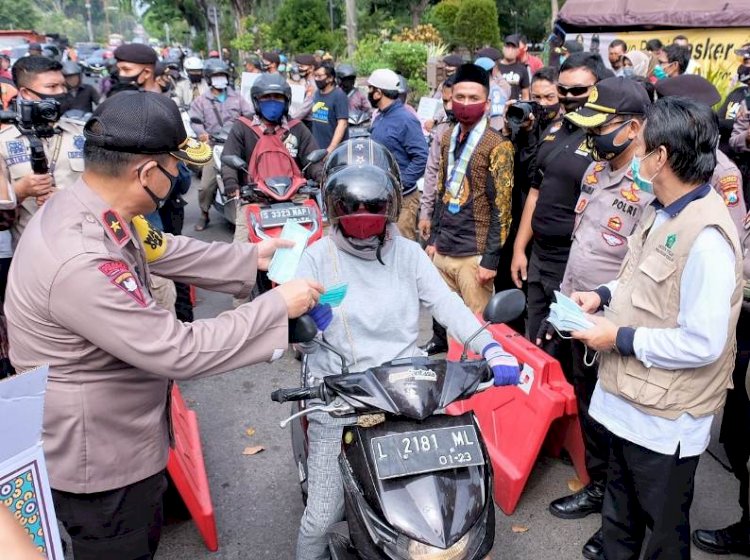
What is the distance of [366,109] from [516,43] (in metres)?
2.49

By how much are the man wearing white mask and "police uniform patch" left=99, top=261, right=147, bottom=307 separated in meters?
6.59

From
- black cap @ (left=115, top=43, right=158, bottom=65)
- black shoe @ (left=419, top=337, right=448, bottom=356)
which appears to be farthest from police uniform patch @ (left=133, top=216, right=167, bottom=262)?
black cap @ (left=115, top=43, right=158, bottom=65)

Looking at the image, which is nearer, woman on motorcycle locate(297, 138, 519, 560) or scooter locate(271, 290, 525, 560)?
scooter locate(271, 290, 525, 560)

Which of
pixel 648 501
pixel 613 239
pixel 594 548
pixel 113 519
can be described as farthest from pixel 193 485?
pixel 613 239

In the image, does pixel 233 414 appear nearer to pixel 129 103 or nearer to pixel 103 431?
pixel 103 431

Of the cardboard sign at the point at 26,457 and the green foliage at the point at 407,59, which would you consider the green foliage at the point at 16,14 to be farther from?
the cardboard sign at the point at 26,457

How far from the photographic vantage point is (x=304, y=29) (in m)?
23.0

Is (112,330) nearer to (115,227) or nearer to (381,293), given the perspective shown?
(115,227)

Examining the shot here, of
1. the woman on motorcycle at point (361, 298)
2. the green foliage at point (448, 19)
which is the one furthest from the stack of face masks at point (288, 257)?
the green foliage at point (448, 19)

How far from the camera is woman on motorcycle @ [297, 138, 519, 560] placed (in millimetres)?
2475

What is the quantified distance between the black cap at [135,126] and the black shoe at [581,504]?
2.62 metres

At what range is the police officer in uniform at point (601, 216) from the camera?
3.11m

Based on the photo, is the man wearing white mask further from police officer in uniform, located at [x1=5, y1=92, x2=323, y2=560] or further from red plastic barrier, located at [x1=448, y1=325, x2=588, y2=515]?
police officer in uniform, located at [x1=5, y1=92, x2=323, y2=560]

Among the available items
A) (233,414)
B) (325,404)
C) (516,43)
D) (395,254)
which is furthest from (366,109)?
(325,404)
